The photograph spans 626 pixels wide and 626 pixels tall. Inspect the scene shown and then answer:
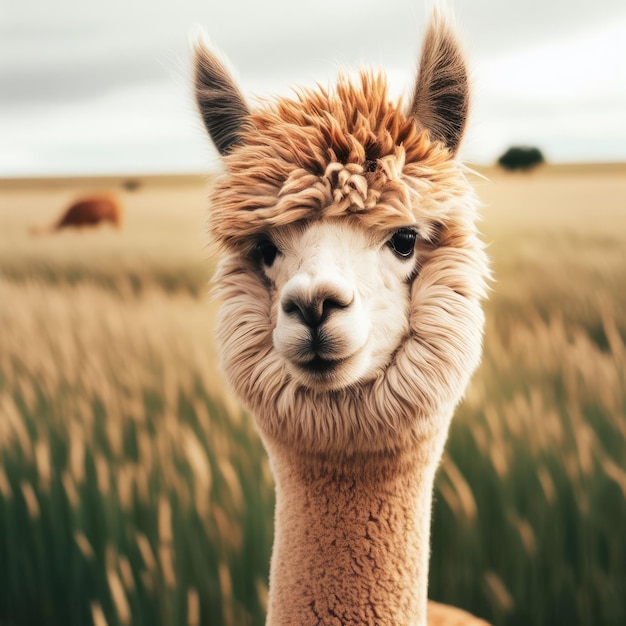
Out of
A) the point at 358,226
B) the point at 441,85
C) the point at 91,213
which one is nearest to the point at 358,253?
the point at 358,226

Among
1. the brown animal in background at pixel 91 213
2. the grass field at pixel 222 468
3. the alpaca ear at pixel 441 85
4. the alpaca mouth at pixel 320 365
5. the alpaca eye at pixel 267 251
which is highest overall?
the brown animal in background at pixel 91 213

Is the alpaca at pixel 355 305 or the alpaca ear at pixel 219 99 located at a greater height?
the alpaca ear at pixel 219 99

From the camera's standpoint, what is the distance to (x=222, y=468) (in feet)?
7.32

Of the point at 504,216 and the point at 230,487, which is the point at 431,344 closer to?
the point at 230,487

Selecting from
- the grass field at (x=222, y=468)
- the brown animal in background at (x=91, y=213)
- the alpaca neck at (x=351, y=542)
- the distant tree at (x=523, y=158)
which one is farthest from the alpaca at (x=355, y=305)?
the brown animal in background at (x=91, y=213)

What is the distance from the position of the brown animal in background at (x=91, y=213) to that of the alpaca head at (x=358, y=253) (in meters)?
3.99

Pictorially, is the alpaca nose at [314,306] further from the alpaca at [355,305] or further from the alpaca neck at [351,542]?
the alpaca neck at [351,542]

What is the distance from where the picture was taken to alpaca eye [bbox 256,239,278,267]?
129 cm

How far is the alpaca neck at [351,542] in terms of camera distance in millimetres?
1319

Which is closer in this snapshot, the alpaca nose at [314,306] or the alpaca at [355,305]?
the alpaca nose at [314,306]

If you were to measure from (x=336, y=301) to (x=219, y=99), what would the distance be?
0.56 m

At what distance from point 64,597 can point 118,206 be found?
3610 millimetres

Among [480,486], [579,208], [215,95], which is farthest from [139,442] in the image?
[579,208]

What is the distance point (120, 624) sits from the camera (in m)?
2.07
